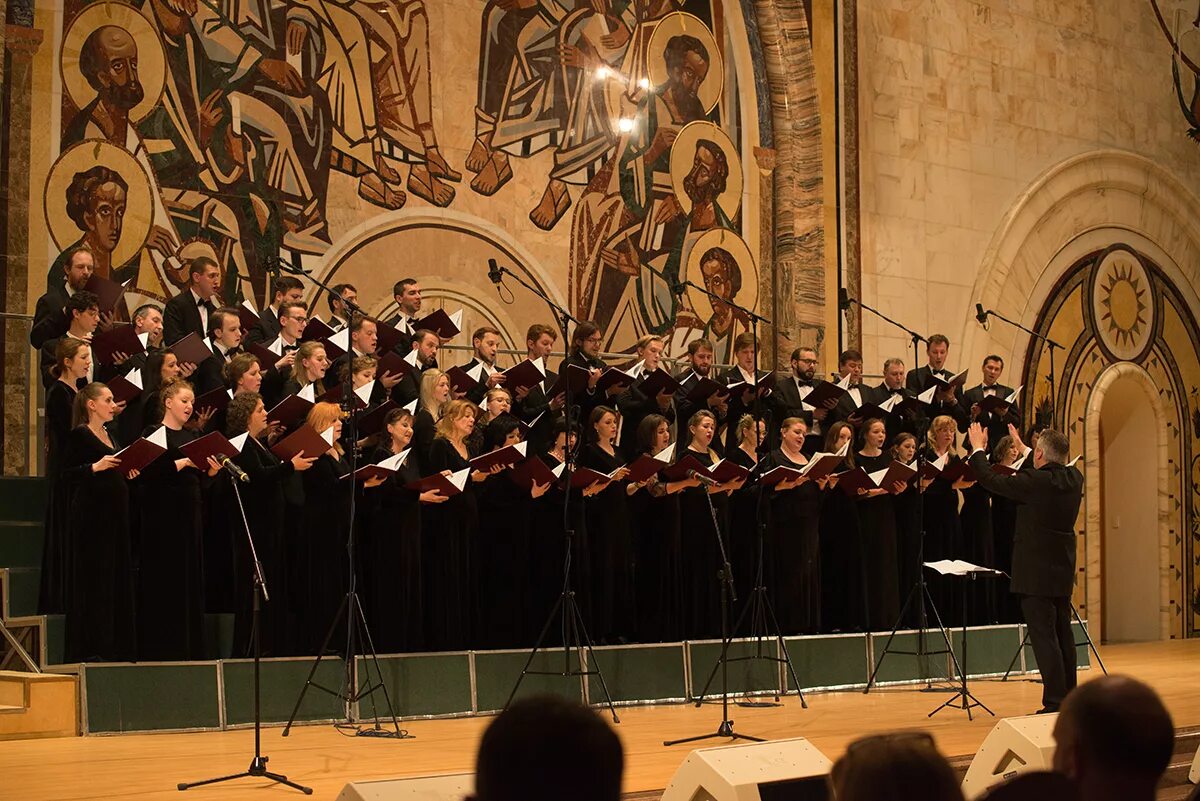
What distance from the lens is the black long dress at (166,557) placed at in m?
6.51

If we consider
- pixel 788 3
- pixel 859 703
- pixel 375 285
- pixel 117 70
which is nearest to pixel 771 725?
pixel 859 703

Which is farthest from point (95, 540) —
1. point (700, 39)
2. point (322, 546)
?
point (700, 39)

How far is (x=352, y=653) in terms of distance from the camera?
649cm

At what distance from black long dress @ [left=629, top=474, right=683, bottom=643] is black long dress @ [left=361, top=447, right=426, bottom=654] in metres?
1.38

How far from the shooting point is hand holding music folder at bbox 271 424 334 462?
254 inches

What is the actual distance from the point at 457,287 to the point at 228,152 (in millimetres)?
1731

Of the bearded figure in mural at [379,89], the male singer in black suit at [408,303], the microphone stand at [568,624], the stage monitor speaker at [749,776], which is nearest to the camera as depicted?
the stage monitor speaker at [749,776]

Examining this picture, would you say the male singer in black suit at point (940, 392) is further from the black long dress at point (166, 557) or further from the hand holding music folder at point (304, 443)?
the black long dress at point (166, 557)

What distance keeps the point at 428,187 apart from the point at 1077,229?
669 cm

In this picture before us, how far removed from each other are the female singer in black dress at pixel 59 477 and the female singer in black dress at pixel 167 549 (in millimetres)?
322

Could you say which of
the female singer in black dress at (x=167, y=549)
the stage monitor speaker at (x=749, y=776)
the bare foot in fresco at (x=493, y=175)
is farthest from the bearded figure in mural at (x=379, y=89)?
the stage monitor speaker at (x=749, y=776)

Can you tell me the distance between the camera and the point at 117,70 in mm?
8820

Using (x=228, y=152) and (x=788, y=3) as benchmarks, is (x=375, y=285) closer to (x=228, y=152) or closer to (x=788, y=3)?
(x=228, y=152)

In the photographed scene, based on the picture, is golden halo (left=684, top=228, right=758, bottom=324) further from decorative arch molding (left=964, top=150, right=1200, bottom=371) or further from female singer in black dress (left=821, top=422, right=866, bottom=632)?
female singer in black dress (left=821, top=422, right=866, bottom=632)
